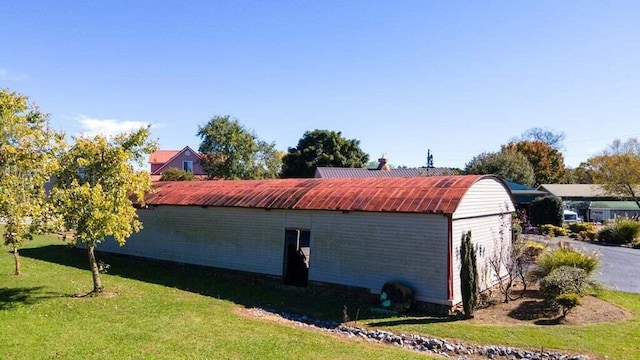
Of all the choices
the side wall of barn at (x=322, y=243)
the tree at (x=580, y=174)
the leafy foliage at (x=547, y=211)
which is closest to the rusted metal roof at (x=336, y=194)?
the side wall of barn at (x=322, y=243)

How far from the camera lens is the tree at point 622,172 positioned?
50188mm

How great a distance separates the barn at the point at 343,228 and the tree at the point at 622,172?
41.8 m

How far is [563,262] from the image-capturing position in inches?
612

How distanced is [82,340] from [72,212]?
Result: 4586 millimetres

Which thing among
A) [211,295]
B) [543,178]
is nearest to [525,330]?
[211,295]

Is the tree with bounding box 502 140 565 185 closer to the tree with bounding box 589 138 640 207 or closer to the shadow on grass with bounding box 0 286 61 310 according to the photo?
the tree with bounding box 589 138 640 207

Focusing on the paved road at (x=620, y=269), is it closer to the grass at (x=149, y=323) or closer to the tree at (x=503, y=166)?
the grass at (x=149, y=323)

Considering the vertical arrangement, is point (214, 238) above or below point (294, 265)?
above

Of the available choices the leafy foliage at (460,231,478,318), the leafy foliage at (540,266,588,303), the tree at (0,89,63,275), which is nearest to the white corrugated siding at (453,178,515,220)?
the leafy foliage at (460,231,478,318)

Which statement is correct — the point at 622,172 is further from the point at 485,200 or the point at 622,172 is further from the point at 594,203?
the point at 485,200

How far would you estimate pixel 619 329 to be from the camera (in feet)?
37.7

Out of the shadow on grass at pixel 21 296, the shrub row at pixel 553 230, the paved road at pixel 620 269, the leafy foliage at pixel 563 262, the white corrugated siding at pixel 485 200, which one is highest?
the white corrugated siding at pixel 485 200

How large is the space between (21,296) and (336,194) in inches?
414

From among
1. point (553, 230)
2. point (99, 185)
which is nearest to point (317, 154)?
point (553, 230)
